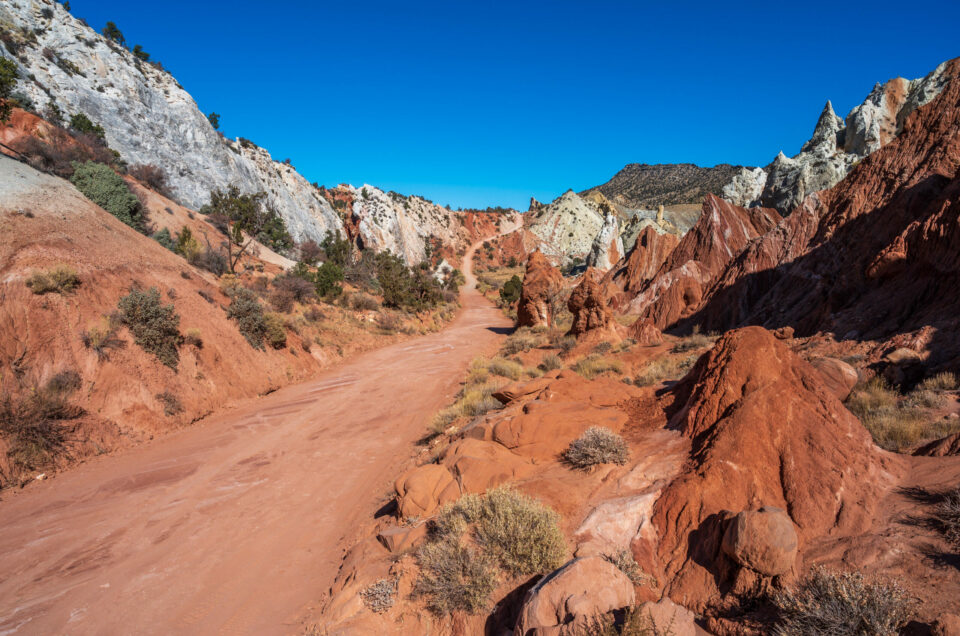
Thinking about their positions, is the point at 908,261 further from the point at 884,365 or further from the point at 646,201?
the point at 646,201

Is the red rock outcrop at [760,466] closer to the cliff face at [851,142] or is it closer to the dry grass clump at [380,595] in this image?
the dry grass clump at [380,595]

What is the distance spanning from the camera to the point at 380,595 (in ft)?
15.1

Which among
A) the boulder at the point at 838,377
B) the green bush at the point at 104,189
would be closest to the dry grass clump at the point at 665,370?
the boulder at the point at 838,377

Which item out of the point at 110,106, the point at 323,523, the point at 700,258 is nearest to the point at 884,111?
the point at 700,258

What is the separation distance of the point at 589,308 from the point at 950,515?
49.5 feet

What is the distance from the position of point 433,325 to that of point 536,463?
25989 millimetres

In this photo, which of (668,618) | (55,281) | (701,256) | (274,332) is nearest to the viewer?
(668,618)

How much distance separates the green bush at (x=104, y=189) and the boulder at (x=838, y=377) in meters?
29.9

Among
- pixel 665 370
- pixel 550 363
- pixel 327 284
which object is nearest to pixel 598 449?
pixel 665 370

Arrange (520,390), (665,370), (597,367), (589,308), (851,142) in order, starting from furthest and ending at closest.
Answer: (851,142)
(589,308)
(597,367)
(665,370)
(520,390)

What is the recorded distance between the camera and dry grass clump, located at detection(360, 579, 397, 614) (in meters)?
4.52

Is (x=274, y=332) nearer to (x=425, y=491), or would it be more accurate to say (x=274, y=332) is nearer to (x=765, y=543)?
(x=425, y=491)

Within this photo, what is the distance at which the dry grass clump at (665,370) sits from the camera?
1071cm

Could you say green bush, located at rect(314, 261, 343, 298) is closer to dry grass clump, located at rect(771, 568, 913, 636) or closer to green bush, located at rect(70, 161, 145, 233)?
green bush, located at rect(70, 161, 145, 233)
